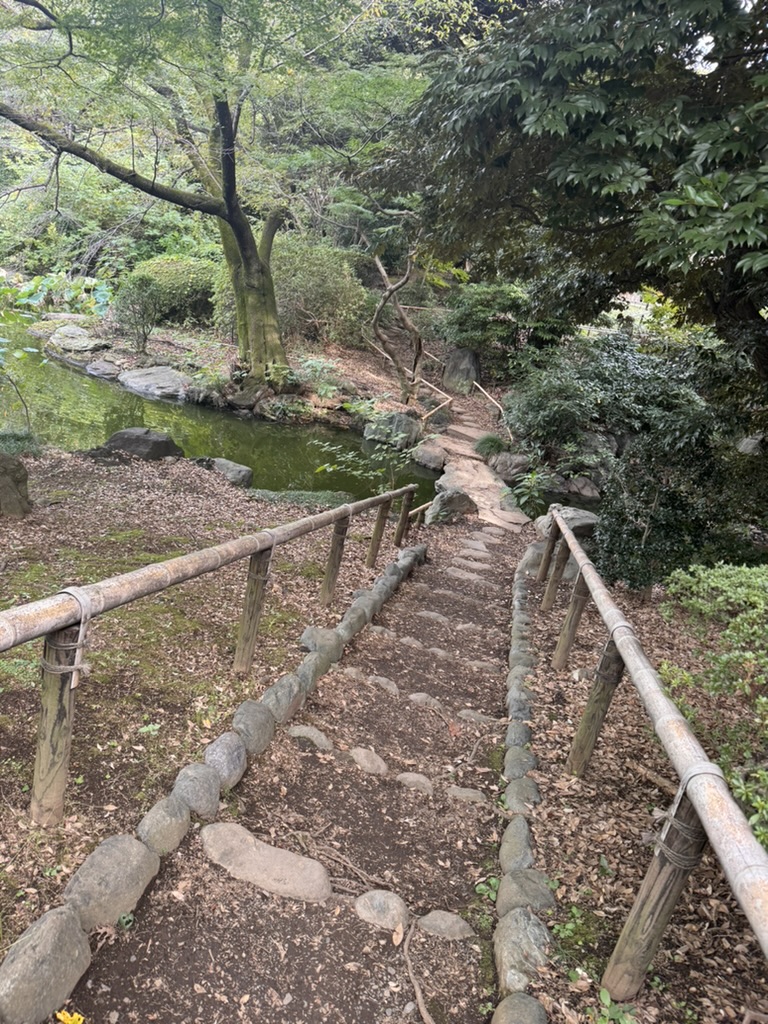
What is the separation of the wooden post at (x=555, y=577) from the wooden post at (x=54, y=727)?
4006 mm

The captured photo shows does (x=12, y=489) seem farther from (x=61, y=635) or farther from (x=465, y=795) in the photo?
(x=465, y=795)

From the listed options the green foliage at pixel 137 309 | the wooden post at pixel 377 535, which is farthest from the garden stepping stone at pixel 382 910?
the green foliage at pixel 137 309

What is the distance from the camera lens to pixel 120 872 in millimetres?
1759

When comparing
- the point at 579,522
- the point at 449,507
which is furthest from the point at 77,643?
the point at 449,507

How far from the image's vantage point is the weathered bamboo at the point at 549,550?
5.51m

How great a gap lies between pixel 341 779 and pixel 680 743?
1.49 metres

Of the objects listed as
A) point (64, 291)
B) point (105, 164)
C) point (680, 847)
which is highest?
point (105, 164)

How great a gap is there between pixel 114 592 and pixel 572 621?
2.71 m

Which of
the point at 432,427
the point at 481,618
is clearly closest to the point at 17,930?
the point at 481,618

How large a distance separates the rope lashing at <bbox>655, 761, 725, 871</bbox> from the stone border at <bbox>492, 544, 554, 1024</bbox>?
0.56m

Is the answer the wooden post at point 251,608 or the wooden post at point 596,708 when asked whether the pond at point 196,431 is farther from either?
the wooden post at point 596,708

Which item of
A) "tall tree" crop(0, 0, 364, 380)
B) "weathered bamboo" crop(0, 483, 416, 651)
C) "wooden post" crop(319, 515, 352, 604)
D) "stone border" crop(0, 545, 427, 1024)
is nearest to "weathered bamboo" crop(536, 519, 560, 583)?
"wooden post" crop(319, 515, 352, 604)

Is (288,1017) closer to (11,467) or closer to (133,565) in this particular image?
(133,565)

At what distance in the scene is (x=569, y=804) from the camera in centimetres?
256
